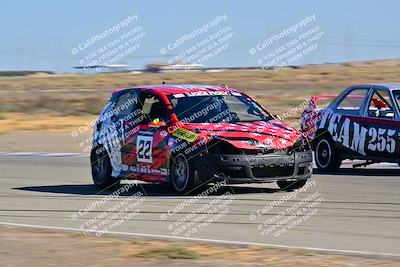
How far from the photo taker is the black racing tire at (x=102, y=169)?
593 inches

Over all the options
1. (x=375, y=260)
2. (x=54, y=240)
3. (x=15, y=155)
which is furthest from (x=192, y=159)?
(x=15, y=155)

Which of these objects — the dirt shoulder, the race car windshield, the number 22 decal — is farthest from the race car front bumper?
the dirt shoulder

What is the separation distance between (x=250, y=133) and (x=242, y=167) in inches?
19.6

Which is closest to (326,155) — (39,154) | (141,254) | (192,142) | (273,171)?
(273,171)

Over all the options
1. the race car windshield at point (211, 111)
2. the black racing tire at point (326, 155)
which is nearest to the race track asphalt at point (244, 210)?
the black racing tire at point (326, 155)

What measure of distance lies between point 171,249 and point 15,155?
1424cm

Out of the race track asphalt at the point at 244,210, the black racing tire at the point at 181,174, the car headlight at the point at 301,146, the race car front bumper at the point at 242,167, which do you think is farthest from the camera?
the car headlight at the point at 301,146

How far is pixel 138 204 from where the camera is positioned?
502 inches

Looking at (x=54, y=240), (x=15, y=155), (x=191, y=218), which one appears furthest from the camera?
(x=15, y=155)

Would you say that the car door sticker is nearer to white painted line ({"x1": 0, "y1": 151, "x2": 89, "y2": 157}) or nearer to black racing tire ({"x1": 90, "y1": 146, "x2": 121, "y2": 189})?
black racing tire ({"x1": 90, "y1": 146, "x2": 121, "y2": 189})

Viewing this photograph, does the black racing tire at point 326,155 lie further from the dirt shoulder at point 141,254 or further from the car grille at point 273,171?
the dirt shoulder at point 141,254

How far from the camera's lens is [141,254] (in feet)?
28.7

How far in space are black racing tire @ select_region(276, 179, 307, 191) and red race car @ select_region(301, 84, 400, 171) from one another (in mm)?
2588

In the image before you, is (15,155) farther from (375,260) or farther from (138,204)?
(375,260)
